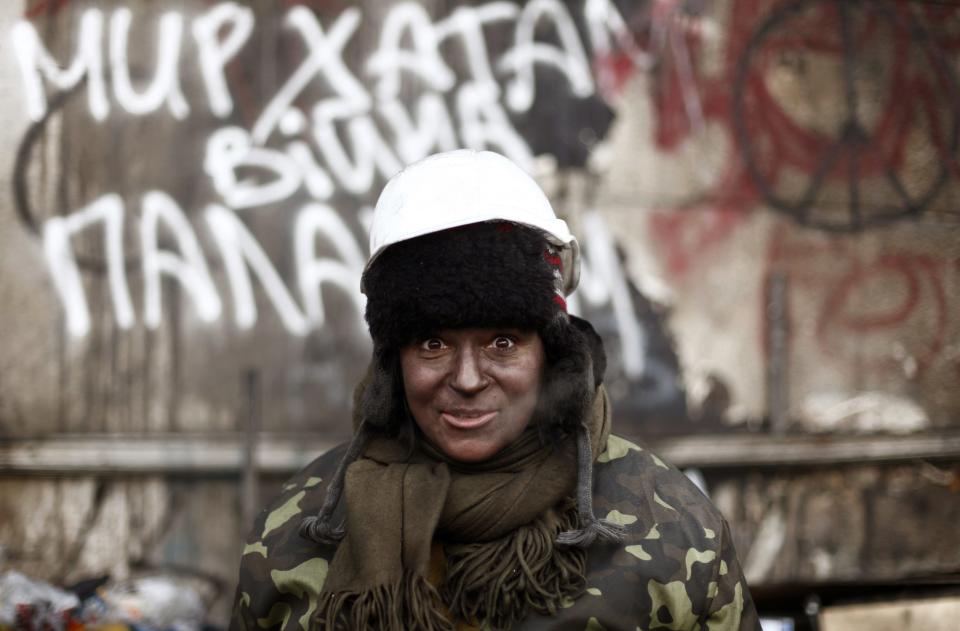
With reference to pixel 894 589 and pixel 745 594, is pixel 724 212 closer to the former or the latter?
pixel 894 589

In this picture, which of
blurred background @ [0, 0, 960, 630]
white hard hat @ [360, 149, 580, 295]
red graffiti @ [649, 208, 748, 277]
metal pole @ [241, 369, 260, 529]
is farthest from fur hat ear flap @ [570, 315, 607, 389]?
red graffiti @ [649, 208, 748, 277]

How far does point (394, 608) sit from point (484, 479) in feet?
0.87

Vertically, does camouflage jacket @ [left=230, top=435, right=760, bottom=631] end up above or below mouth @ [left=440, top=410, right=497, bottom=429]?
below

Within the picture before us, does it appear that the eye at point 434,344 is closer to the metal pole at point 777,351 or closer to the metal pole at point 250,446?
the metal pole at point 250,446

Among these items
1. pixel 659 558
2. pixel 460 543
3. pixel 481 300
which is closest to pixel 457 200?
pixel 481 300

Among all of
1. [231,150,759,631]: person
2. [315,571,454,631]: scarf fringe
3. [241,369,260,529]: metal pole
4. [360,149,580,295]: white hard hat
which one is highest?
[360,149,580,295]: white hard hat

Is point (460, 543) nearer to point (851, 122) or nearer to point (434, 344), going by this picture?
point (434, 344)

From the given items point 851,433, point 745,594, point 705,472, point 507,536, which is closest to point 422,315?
point 507,536

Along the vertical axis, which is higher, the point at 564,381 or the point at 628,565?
the point at 564,381

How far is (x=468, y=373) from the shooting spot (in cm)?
194

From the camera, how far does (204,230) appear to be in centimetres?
441

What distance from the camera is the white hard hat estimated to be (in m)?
1.93

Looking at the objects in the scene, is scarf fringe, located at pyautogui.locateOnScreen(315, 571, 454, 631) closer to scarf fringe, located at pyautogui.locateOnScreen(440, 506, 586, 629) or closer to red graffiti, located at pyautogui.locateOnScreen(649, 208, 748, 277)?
scarf fringe, located at pyautogui.locateOnScreen(440, 506, 586, 629)

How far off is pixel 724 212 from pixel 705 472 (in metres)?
1.08
